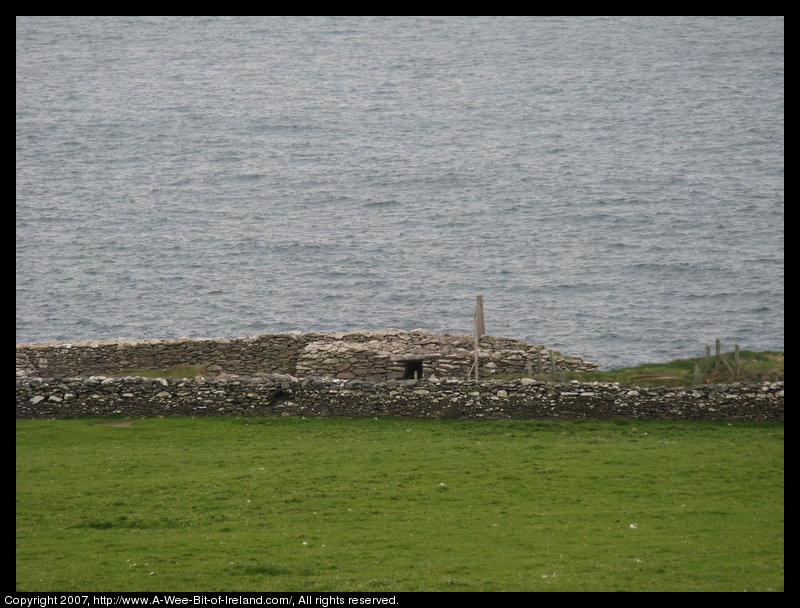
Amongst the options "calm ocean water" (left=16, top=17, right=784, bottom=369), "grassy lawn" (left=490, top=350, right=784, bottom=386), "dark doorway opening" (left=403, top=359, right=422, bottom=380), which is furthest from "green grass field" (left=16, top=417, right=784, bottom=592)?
"calm ocean water" (left=16, top=17, right=784, bottom=369)

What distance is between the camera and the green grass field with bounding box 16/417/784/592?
1529cm

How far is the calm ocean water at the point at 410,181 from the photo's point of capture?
75.3m

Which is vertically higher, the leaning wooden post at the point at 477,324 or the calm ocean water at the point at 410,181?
the calm ocean water at the point at 410,181

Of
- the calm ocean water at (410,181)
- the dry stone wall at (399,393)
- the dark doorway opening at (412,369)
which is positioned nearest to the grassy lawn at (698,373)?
the dry stone wall at (399,393)

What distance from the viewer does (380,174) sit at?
111125 millimetres

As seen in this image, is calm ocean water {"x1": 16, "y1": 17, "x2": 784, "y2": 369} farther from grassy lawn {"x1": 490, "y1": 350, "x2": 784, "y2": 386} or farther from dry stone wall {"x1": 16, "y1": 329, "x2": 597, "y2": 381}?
dry stone wall {"x1": 16, "y1": 329, "x2": 597, "y2": 381}

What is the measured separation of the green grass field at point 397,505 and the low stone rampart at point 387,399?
637mm

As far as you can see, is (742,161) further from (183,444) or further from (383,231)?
(183,444)

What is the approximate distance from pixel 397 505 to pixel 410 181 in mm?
92350

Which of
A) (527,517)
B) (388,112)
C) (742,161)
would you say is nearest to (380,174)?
(388,112)

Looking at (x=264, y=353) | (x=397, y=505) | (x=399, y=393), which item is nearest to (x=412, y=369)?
(x=399, y=393)

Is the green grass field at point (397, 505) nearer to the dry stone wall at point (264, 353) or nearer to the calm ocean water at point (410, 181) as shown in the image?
the dry stone wall at point (264, 353)

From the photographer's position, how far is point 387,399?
28062 millimetres

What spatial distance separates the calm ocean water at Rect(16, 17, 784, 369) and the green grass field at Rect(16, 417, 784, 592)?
39147mm
